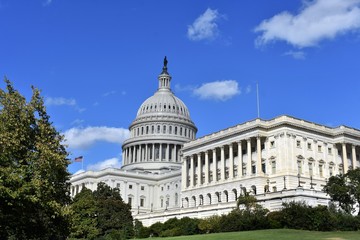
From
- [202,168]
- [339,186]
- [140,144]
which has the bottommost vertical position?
[339,186]

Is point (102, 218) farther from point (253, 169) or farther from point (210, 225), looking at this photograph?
point (253, 169)

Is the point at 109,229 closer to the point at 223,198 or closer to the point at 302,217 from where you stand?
the point at 302,217

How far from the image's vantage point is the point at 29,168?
1451 inches

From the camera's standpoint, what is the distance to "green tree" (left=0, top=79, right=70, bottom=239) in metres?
35.2

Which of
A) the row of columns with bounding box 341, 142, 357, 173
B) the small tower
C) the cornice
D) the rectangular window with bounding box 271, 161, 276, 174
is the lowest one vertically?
the rectangular window with bounding box 271, 161, 276, 174

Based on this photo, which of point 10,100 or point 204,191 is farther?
point 204,191

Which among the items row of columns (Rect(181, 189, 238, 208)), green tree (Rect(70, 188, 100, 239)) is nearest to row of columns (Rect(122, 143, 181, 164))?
row of columns (Rect(181, 189, 238, 208))

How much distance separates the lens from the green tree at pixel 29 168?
35194 millimetres

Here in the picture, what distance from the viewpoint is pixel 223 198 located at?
340ft

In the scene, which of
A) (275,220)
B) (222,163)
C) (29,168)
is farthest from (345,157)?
(29,168)

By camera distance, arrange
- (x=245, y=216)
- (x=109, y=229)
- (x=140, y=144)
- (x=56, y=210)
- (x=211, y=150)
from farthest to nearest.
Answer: (x=140, y=144) < (x=211, y=150) < (x=109, y=229) < (x=245, y=216) < (x=56, y=210)

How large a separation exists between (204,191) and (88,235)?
49594mm

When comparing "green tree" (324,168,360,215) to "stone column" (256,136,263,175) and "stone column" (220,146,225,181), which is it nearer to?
"stone column" (256,136,263,175)

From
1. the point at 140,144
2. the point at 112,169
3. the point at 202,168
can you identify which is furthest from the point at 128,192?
the point at 202,168
